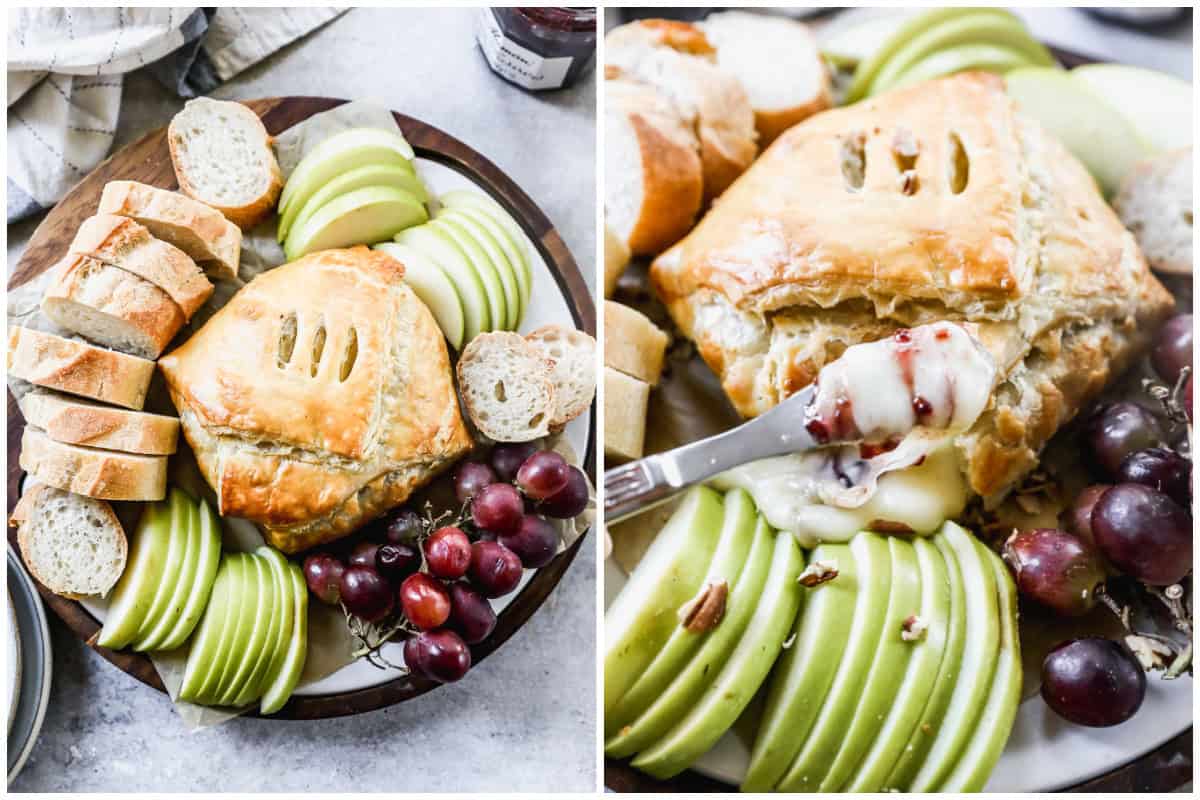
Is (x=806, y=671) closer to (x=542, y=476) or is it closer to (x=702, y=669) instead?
(x=702, y=669)

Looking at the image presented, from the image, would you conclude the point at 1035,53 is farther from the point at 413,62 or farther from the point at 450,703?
the point at 450,703

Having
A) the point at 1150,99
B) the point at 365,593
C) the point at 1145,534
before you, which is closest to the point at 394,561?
the point at 365,593

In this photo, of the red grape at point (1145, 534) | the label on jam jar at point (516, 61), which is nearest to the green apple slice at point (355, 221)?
the label on jam jar at point (516, 61)

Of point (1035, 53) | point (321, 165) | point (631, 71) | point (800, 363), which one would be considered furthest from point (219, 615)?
point (1035, 53)

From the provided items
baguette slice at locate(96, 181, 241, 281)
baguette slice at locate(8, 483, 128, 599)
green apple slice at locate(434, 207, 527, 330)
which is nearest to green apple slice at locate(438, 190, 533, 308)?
green apple slice at locate(434, 207, 527, 330)

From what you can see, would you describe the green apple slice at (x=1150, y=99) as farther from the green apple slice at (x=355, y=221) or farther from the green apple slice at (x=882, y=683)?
the green apple slice at (x=355, y=221)

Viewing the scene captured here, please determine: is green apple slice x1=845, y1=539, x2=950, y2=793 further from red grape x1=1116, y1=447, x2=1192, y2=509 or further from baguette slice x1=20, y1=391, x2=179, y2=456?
baguette slice x1=20, y1=391, x2=179, y2=456

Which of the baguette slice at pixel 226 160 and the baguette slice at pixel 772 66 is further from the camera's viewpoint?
the baguette slice at pixel 772 66
